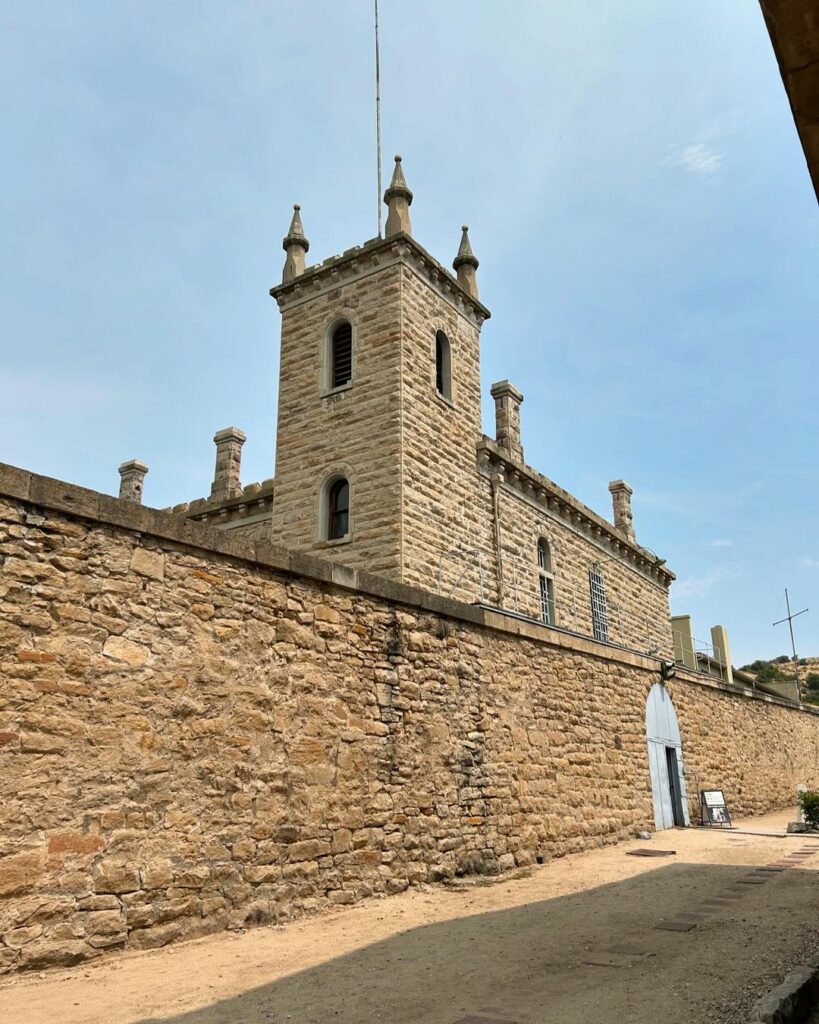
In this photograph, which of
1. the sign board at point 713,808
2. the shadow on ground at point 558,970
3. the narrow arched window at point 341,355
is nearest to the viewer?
the shadow on ground at point 558,970

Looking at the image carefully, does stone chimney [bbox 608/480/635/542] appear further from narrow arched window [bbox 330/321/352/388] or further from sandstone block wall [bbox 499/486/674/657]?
Result: narrow arched window [bbox 330/321/352/388]

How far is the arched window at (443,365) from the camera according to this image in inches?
640

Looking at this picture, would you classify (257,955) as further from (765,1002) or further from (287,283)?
(287,283)

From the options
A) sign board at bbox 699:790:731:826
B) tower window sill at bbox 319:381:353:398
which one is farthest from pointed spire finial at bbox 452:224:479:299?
sign board at bbox 699:790:731:826

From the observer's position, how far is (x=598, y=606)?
21.1 metres

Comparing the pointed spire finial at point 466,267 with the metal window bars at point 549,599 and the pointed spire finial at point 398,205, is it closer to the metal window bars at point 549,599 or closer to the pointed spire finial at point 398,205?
the pointed spire finial at point 398,205

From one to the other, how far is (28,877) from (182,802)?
122 cm

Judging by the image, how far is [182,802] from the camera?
596 cm

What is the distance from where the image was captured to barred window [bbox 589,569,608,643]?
821 inches

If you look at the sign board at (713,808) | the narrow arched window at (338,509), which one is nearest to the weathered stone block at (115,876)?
the narrow arched window at (338,509)

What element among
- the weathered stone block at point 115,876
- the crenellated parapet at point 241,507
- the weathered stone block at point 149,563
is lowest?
the weathered stone block at point 115,876

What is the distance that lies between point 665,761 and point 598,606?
6.92 meters

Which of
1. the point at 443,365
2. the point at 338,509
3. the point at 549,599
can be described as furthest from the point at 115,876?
the point at 549,599

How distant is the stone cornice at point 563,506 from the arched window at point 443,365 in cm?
135
